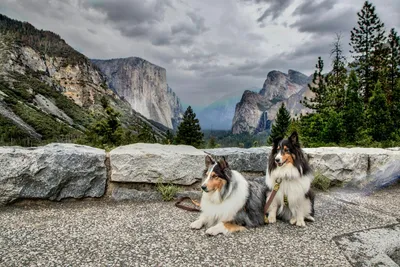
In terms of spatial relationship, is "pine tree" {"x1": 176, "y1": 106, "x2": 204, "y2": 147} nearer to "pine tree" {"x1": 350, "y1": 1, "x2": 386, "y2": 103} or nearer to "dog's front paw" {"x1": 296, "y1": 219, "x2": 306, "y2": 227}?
"pine tree" {"x1": 350, "y1": 1, "x2": 386, "y2": 103}

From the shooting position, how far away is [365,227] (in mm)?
4422

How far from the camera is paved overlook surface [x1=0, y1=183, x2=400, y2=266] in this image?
10.6 feet

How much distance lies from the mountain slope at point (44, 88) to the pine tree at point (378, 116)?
3723 centimetres

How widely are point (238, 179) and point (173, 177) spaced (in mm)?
1732

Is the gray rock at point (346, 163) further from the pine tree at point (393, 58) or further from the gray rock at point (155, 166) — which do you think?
the pine tree at point (393, 58)

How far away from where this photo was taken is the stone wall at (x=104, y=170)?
4.79 metres

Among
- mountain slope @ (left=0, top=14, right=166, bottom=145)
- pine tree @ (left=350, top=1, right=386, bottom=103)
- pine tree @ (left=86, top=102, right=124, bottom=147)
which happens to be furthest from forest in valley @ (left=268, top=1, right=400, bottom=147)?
mountain slope @ (left=0, top=14, right=166, bottom=145)

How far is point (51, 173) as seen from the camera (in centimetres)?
495

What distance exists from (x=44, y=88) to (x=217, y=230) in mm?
118965

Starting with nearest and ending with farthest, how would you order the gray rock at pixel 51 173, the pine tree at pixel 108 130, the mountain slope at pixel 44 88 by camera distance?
the gray rock at pixel 51 173 → the pine tree at pixel 108 130 → the mountain slope at pixel 44 88

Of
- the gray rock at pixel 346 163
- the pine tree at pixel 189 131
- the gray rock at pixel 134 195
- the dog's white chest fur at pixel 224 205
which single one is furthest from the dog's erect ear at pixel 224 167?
the pine tree at pixel 189 131

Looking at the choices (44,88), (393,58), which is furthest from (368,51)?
(44,88)

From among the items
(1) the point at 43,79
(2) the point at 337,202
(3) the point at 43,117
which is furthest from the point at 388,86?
(1) the point at 43,79

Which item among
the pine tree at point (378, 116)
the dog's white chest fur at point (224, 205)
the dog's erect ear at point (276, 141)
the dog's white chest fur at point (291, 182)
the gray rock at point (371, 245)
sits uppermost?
the pine tree at point (378, 116)
